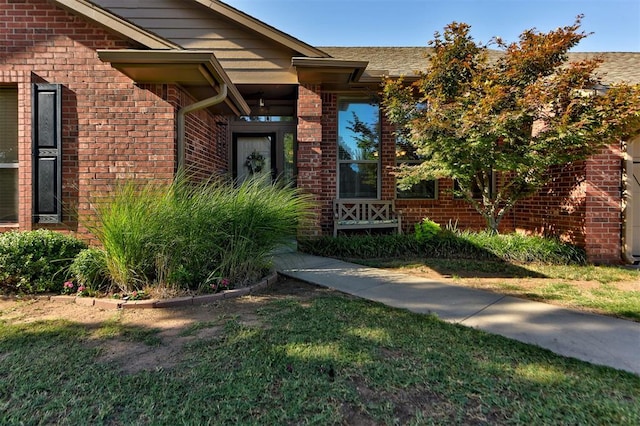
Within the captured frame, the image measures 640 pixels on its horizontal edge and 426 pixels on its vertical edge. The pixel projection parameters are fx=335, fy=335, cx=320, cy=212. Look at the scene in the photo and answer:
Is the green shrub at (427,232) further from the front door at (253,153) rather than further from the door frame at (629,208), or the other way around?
the front door at (253,153)

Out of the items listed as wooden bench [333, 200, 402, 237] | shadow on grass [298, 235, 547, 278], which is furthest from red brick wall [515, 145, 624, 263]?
wooden bench [333, 200, 402, 237]

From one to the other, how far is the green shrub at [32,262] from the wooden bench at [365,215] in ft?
14.8

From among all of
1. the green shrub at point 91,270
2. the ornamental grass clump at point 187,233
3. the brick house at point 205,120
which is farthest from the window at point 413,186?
the green shrub at point 91,270

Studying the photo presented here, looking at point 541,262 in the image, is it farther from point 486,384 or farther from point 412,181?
point 486,384

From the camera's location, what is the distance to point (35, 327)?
114 inches

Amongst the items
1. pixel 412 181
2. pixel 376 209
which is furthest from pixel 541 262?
pixel 376 209

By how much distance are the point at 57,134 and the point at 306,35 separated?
7277 mm

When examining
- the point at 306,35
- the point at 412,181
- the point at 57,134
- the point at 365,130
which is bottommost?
the point at 412,181

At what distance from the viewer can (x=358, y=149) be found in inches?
294

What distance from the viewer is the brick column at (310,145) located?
6520 millimetres

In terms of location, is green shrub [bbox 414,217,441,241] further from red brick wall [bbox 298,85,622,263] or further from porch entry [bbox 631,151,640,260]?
porch entry [bbox 631,151,640,260]

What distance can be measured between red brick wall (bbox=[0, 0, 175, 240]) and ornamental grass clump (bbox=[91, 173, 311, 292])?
609 millimetres

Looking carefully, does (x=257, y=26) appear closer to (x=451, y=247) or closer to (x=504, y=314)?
(x=451, y=247)

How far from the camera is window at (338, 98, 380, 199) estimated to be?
7.40 meters
